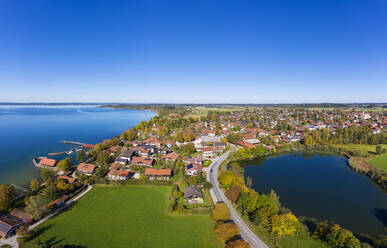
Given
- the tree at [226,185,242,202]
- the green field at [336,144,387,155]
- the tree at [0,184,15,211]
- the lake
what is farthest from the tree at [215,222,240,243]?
the green field at [336,144,387,155]

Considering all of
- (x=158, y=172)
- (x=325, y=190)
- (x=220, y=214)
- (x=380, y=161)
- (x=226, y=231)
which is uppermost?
(x=158, y=172)

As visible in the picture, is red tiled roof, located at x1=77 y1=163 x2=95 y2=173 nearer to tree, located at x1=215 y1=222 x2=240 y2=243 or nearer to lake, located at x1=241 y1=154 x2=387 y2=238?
tree, located at x1=215 y1=222 x2=240 y2=243

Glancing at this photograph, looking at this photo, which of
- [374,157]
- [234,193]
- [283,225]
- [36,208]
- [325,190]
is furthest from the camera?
[374,157]

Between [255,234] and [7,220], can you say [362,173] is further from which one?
[7,220]

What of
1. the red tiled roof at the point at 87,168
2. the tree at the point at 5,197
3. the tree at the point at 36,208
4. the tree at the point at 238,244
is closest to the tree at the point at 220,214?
the tree at the point at 238,244

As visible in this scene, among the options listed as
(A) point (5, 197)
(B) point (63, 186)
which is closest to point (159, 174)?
(B) point (63, 186)

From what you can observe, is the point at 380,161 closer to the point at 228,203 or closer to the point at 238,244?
the point at 228,203
